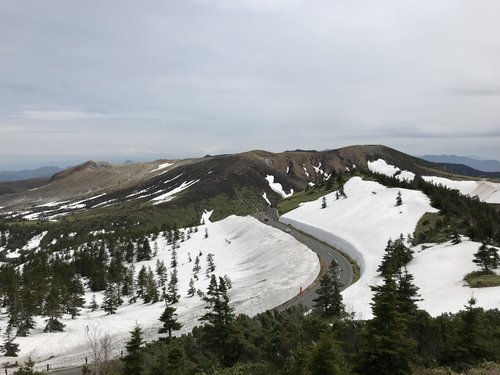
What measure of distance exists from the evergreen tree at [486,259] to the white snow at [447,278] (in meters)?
1.01

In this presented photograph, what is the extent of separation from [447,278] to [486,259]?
164 inches

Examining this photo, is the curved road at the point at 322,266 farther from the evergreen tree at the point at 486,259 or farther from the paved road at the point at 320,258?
the evergreen tree at the point at 486,259

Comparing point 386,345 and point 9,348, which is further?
point 9,348

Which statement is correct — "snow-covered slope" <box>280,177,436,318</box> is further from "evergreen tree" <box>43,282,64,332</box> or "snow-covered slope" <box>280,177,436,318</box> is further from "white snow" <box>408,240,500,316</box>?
"evergreen tree" <box>43,282,64,332</box>

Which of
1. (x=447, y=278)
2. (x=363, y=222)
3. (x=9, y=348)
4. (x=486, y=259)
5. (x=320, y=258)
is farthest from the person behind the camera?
(x=363, y=222)

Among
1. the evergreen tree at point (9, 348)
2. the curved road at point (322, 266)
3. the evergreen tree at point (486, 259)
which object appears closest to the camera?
the evergreen tree at point (486, 259)

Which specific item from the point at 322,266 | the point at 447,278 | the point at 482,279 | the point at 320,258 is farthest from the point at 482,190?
the point at 482,279

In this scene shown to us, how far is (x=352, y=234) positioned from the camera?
70.8 metres

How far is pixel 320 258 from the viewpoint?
64.1 m

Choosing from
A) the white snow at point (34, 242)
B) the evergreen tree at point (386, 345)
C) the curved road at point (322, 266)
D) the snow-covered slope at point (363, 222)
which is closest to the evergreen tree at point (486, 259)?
the snow-covered slope at point (363, 222)

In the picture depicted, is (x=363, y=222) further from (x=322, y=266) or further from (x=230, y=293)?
(x=230, y=293)

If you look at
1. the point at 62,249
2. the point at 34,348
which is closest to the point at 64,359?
the point at 34,348

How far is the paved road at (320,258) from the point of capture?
156 feet

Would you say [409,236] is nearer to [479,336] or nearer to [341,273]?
[341,273]
